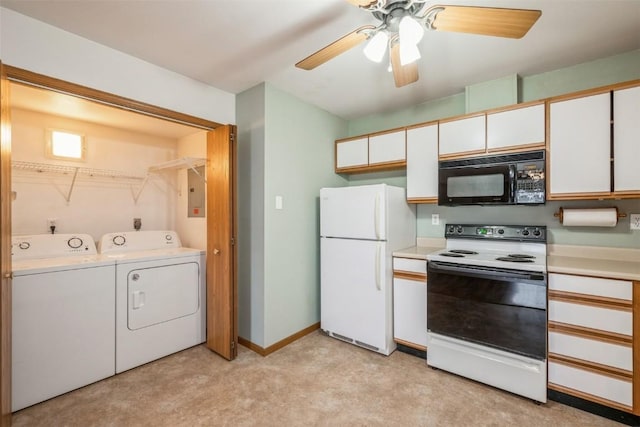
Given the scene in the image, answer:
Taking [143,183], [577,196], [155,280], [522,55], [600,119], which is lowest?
[155,280]

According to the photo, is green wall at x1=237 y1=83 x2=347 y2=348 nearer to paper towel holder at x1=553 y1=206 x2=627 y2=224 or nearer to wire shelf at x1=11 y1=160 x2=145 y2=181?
wire shelf at x1=11 y1=160 x2=145 y2=181

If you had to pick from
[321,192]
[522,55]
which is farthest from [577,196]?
[321,192]

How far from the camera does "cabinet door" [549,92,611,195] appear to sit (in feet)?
6.59

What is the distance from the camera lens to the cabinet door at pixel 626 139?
6.27 feet

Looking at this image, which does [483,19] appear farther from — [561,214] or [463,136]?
[561,214]

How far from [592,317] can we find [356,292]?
5.51 ft

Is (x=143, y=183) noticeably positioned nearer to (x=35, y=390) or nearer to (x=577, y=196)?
(x=35, y=390)

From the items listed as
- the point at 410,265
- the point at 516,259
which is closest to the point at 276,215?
the point at 410,265

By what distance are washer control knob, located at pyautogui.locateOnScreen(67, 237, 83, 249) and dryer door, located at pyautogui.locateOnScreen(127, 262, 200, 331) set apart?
0.72 meters

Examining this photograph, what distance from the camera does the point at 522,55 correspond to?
2.19 metres

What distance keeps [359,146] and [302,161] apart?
0.71 metres

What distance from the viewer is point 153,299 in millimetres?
2607

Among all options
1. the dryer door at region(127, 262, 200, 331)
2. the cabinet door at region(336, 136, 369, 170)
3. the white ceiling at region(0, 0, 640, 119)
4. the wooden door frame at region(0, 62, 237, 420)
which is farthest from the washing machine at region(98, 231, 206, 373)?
the cabinet door at region(336, 136, 369, 170)

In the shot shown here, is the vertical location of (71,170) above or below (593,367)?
above
